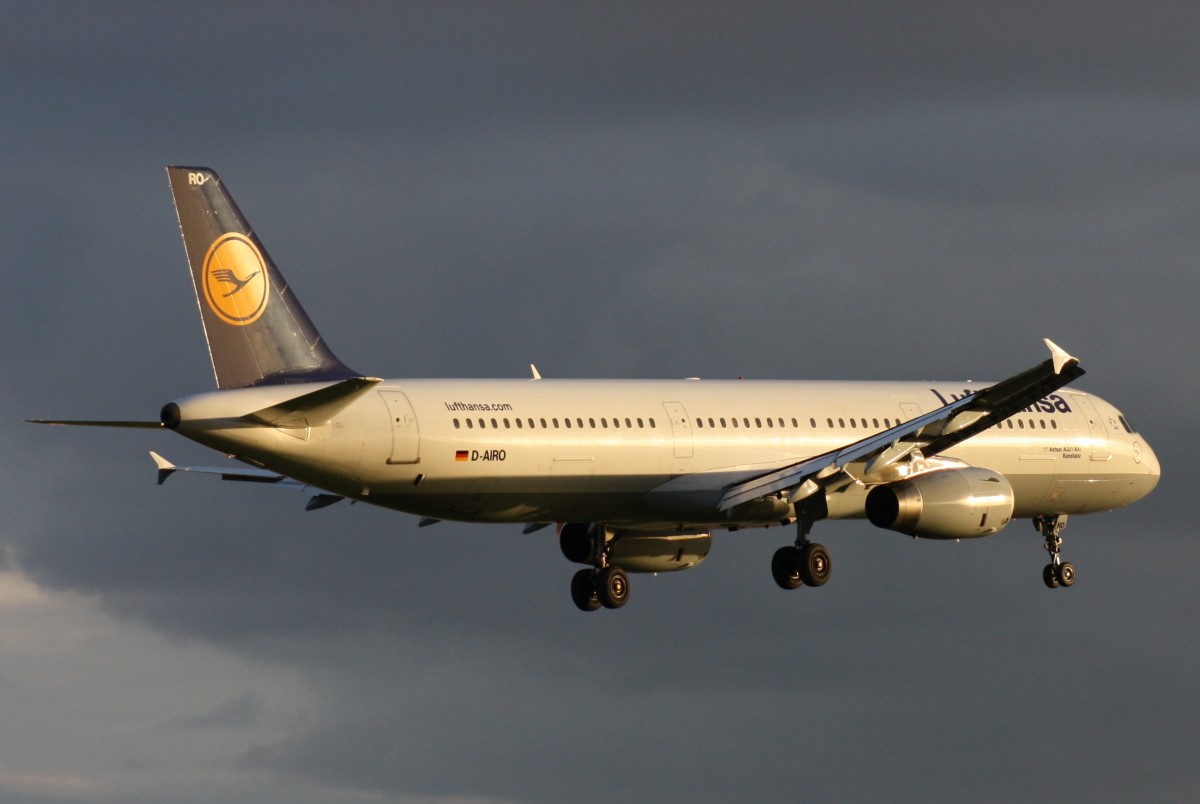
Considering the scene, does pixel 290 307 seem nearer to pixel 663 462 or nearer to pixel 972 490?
pixel 663 462

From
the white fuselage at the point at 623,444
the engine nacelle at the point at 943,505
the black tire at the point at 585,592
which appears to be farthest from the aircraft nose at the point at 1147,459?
the black tire at the point at 585,592

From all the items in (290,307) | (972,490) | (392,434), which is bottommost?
(972,490)

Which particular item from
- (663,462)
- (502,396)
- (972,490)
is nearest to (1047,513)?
(972,490)

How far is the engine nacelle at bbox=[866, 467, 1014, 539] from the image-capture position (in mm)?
49312

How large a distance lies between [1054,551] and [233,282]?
2627cm

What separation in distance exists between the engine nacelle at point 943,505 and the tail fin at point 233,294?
14.4 metres

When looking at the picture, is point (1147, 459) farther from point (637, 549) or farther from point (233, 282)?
point (233, 282)

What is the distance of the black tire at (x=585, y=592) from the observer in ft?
173

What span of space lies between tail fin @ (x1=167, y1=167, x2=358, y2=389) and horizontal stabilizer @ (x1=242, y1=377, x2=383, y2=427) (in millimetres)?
1263

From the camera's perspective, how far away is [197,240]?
43.8m

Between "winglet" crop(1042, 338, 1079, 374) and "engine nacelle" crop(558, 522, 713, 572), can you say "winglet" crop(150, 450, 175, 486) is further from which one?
"winglet" crop(1042, 338, 1079, 374)

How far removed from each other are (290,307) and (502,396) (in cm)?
561

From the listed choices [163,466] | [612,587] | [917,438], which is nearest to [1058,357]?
[917,438]

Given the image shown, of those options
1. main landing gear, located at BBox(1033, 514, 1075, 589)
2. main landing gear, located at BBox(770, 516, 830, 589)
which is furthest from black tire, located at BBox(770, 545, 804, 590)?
main landing gear, located at BBox(1033, 514, 1075, 589)
